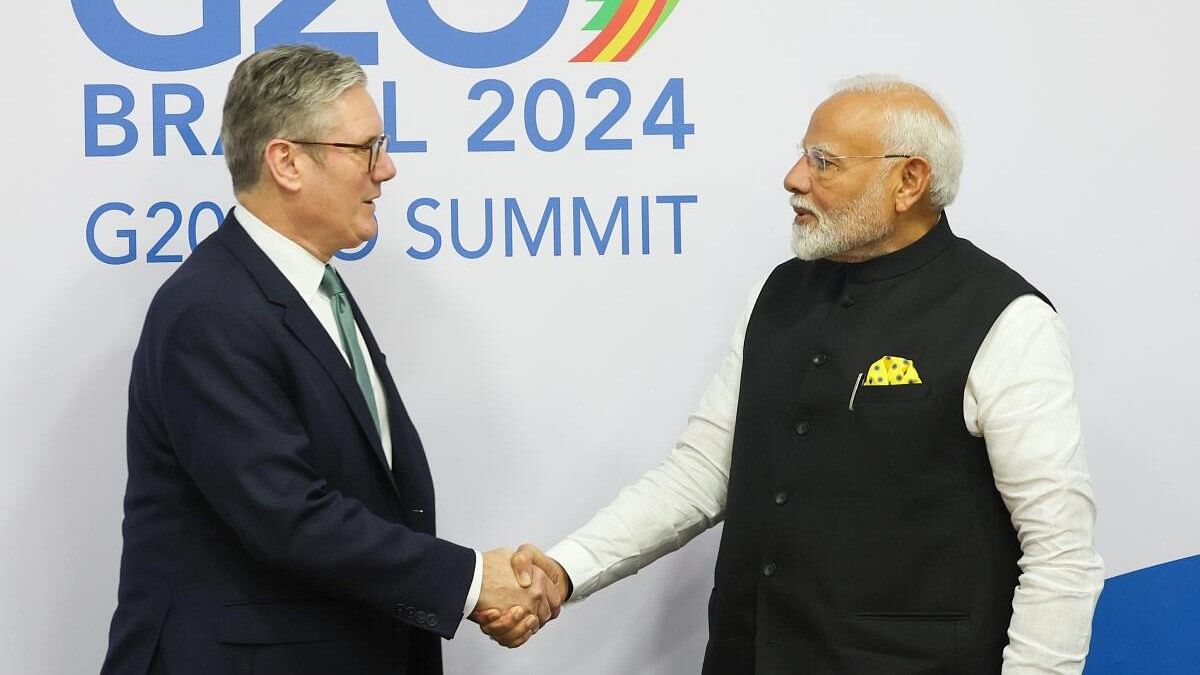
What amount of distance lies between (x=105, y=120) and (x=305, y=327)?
910 millimetres

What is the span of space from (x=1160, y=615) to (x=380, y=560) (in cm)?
161

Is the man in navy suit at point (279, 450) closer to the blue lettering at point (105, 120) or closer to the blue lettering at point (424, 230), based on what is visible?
the blue lettering at point (424, 230)

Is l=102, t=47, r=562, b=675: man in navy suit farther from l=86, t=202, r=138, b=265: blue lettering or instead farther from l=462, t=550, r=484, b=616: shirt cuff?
l=86, t=202, r=138, b=265: blue lettering

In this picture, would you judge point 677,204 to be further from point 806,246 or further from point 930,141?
point 930,141

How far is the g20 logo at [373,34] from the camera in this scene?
2.73 meters

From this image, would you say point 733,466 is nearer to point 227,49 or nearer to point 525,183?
point 525,183

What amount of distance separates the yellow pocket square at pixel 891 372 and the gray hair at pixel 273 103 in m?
0.93

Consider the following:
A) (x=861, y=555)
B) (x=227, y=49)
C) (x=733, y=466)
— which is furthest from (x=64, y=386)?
(x=861, y=555)

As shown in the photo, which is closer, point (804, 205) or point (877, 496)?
point (877, 496)

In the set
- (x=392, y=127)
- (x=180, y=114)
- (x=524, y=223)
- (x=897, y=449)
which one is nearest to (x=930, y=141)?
(x=897, y=449)

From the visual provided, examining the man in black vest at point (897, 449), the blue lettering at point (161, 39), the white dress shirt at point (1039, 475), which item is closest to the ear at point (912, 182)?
the man in black vest at point (897, 449)

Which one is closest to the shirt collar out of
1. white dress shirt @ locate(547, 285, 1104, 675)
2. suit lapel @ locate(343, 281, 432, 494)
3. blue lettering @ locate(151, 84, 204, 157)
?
suit lapel @ locate(343, 281, 432, 494)

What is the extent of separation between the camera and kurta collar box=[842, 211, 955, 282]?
222 centimetres

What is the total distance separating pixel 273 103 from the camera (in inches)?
85.8
